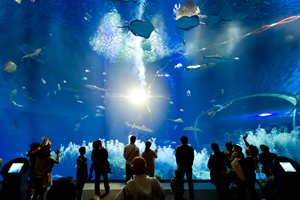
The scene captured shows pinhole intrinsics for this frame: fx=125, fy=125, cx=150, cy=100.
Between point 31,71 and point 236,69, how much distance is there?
823 inches

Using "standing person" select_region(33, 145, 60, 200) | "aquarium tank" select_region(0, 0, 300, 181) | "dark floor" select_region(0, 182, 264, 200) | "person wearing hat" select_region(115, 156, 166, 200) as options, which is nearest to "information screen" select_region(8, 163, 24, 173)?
"standing person" select_region(33, 145, 60, 200)

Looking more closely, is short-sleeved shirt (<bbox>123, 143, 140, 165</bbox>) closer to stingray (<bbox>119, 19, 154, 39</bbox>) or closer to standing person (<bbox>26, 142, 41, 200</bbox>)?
standing person (<bbox>26, 142, 41, 200</bbox>)

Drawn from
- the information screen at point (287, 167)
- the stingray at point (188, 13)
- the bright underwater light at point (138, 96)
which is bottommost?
the information screen at point (287, 167)

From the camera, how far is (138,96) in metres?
13.4

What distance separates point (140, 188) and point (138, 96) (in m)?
12.0

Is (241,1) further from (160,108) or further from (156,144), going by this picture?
(156,144)

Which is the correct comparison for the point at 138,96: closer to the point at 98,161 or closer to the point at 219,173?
the point at 98,161

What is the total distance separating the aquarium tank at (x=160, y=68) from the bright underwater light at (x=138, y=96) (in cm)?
11

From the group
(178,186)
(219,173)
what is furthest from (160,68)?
(178,186)

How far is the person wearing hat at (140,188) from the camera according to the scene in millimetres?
1507

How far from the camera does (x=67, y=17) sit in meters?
8.62

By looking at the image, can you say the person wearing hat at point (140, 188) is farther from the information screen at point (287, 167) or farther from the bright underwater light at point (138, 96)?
the bright underwater light at point (138, 96)

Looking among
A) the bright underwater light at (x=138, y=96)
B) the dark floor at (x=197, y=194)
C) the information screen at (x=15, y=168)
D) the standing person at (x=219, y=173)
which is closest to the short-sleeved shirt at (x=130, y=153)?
the dark floor at (x=197, y=194)

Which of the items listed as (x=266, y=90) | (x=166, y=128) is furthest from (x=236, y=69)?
(x=166, y=128)
